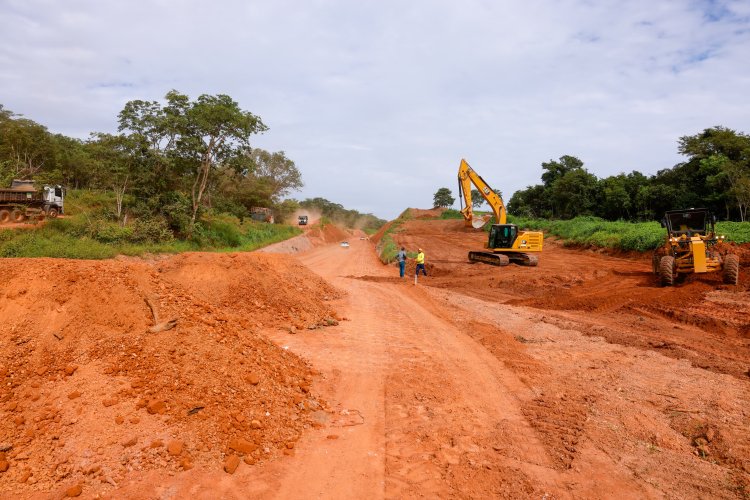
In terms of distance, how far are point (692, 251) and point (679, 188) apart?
25.4 metres

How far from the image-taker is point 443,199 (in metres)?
82.9

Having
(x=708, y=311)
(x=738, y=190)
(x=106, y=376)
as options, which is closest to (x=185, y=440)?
(x=106, y=376)

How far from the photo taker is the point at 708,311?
11.4m

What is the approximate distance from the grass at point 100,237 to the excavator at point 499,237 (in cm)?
1513

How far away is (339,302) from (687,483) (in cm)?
974

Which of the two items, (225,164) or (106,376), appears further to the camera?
(225,164)

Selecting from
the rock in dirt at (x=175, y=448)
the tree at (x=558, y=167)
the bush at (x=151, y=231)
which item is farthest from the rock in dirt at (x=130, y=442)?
the tree at (x=558, y=167)

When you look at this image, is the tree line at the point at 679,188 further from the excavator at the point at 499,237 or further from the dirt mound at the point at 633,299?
the excavator at the point at 499,237

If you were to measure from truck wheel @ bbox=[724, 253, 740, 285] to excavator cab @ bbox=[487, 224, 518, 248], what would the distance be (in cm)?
890

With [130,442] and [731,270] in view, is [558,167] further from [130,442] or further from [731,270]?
[130,442]

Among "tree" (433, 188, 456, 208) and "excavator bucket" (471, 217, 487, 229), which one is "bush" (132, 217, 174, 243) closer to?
"excavator bucket" (471, 217, 487, 229)

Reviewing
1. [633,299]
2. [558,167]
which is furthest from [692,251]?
[558,167]

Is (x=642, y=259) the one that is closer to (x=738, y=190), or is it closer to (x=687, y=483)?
(x=738, y=190)

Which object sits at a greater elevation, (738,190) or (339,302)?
(738,190)
